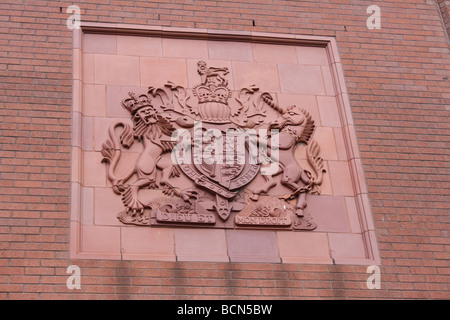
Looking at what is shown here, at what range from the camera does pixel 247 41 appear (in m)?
9.81

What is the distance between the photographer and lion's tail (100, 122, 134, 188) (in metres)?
8.46

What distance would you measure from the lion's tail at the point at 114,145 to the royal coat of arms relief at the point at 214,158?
1 centimetres

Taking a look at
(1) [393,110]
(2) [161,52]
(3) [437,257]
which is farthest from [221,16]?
(3) [437,257]

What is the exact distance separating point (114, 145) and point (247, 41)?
2.30 metres

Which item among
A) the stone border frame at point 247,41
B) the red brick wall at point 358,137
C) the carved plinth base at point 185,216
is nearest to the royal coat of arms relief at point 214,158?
the carved plinth base at point 185,216

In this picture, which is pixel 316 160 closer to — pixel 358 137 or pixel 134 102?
pixel 358 137

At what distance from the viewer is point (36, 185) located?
815 cm

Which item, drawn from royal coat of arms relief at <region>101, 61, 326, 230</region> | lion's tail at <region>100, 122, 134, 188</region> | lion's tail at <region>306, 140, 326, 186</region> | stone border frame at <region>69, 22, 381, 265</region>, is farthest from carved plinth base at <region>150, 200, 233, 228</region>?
lion's tail at <region>306, 140, 326, 186</region>

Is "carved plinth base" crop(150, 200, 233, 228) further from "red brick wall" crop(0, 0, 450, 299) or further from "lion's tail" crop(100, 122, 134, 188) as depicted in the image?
"lion's tail" crop(100, 122, 134, 188)

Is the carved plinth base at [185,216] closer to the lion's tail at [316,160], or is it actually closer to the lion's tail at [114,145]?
the lion's tail at [114,145]

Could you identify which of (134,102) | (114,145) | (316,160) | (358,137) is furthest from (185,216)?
(358,137)

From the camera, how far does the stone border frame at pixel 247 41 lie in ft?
26.8

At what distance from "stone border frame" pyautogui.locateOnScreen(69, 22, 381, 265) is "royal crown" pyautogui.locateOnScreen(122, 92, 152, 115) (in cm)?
51
